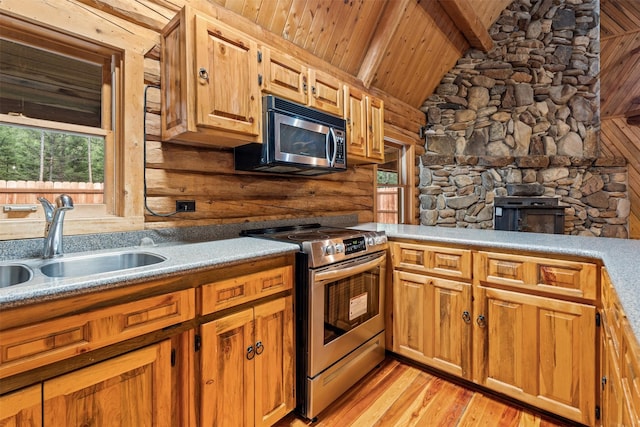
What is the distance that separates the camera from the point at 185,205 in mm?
2004

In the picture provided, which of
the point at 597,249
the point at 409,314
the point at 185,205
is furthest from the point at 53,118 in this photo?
the point at 597,249

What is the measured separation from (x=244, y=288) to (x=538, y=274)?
162 cm

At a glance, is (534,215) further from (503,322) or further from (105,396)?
(105,396)

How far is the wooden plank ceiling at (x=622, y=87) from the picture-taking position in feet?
14.5

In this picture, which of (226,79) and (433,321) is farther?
(433,321)

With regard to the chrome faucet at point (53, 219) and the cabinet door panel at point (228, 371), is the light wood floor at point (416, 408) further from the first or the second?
the chrome faucet at point (53, 219)

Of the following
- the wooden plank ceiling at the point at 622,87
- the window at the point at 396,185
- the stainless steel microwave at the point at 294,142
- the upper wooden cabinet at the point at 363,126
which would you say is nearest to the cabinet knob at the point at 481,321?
Answer: the stainless steel microwave at the point at 294,142

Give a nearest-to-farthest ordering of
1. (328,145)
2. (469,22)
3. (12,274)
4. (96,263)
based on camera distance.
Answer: (12,274) → (96,263) → (328,145) → (469,22)

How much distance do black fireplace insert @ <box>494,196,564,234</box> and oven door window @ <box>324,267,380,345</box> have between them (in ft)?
8.54

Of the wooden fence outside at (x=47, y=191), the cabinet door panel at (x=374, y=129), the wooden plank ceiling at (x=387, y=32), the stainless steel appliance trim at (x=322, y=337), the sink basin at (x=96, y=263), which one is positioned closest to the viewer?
the sink basin at (x=96, y=263)

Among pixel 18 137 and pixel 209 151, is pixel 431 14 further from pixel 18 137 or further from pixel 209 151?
pixel 18 137

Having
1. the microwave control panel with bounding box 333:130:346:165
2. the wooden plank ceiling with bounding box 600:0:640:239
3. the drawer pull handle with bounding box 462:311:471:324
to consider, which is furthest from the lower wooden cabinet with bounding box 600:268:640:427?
the wooden plank ceiling with bounding box 600:0:640:239

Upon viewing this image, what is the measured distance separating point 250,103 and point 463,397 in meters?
2.26

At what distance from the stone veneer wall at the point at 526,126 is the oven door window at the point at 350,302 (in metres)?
2.37
